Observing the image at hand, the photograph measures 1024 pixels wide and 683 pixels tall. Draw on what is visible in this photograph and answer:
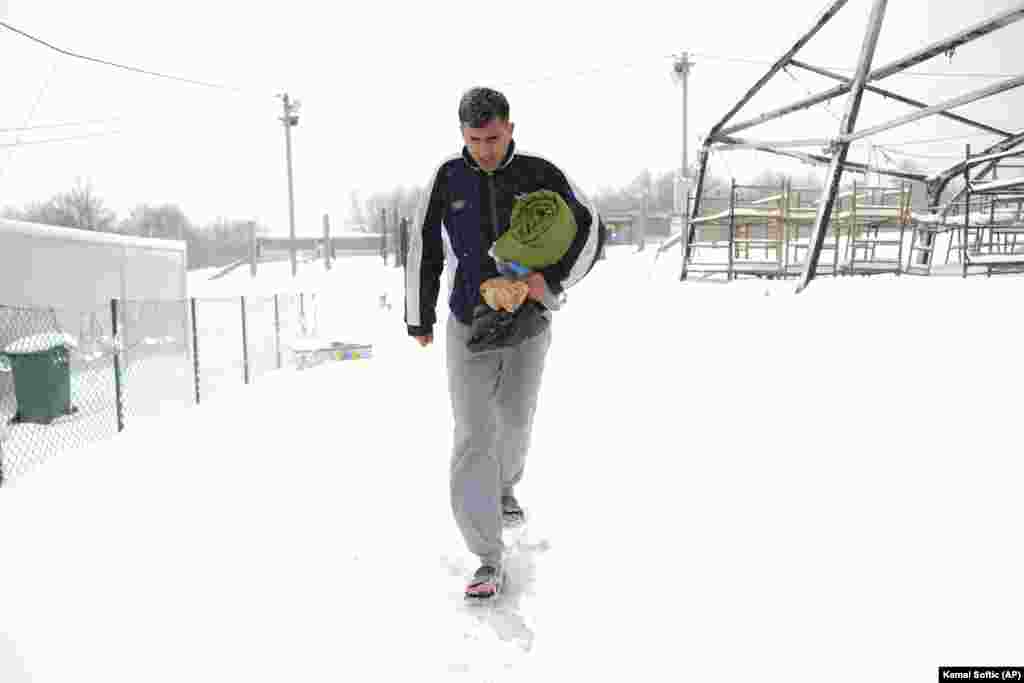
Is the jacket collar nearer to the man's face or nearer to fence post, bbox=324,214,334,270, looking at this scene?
the man's face

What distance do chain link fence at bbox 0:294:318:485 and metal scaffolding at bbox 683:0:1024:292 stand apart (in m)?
7.26

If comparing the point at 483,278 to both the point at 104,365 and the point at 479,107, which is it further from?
the point at 104,365

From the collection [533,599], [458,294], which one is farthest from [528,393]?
[533,599]

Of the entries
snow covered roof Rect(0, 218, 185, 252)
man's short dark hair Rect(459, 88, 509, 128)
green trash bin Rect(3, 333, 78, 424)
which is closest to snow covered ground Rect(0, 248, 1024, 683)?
man's short dark hair Rect(459, 88, 509, 128)

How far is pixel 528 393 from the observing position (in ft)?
9.25

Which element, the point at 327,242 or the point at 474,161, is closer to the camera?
the point at 474,161

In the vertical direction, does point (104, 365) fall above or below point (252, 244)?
below

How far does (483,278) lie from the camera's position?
262cm

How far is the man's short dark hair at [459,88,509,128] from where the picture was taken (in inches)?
96.0

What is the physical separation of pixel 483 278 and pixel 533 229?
306 mm

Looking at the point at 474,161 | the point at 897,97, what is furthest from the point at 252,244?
the point at 474,161

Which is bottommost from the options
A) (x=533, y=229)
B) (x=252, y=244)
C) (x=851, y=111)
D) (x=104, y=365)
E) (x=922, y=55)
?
(x=104, y=365)

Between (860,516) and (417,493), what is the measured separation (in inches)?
85.0

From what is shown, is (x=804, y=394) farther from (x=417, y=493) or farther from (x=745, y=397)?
(x=417, y=493)
